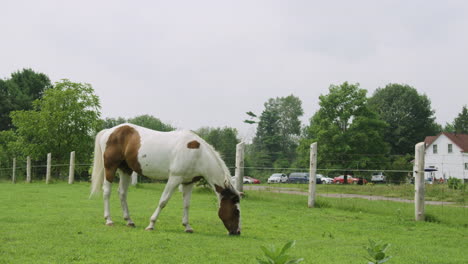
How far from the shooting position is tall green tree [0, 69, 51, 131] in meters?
41.5

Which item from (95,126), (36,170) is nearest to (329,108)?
(95,126)

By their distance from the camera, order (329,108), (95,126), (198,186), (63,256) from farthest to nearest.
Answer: (329,108) < (95,126) < (198,186) < (63,256)

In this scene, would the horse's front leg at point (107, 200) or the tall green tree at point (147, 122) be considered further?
the tall green tree at point (147, 122)

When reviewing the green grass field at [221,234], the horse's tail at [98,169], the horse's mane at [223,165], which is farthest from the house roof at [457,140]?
the horse's tail at [98,169]

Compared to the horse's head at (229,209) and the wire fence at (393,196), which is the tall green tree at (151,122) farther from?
the horse's head at (229,209)

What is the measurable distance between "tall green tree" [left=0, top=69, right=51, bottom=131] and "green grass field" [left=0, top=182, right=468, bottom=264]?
35008 millimetres

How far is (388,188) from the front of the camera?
1342 centimetres

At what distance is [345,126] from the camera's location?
4447 cm

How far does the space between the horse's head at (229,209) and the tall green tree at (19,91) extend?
38.7 metres

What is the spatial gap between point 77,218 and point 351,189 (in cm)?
891

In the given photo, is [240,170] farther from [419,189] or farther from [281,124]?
[281,124]

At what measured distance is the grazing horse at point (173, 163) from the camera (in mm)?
7336

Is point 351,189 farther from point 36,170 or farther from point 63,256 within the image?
point 36,170

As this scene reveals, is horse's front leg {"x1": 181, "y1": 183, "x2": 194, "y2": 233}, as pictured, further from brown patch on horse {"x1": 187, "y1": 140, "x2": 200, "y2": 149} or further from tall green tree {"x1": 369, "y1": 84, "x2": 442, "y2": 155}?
tall green tree {"x1": 369, "y1": 84, "x2": 442, "y2": 155}
